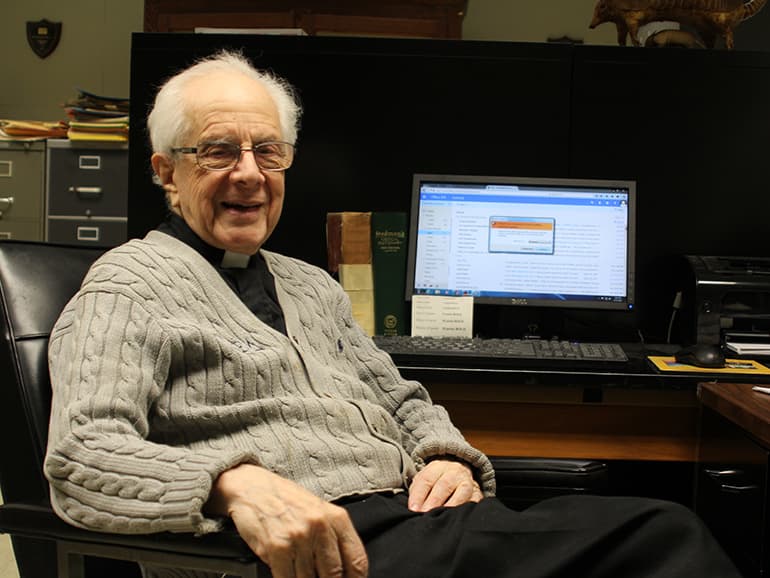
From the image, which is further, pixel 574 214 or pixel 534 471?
pixel 574 214

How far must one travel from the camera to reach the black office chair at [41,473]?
3.10 feet

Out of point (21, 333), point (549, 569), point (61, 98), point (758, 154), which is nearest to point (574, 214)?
point (758, 154)

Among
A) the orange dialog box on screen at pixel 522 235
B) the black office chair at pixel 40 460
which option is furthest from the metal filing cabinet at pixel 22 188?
the black office chair at pixel 40 460

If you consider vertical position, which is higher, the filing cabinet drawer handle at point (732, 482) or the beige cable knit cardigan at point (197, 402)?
the beige cable knit cardigan at point (197, 402)

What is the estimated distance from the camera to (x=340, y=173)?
88.3 inches

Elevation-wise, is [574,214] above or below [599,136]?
Result: below

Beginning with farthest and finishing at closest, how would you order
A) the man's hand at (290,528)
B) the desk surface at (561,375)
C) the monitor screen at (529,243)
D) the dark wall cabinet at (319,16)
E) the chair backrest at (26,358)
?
the dark wall cabinet at (319,16) → the monitor screen at (529,243) → the desk surface at (561,375) → the chair backrest at (26,358) → the man's hand at (290,528)

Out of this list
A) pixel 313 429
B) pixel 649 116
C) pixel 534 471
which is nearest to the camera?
pixel 313 429

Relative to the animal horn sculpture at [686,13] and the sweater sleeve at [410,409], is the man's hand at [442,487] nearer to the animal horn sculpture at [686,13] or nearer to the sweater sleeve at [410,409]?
the sweater sleeve at [410,409]

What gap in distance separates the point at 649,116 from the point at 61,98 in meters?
4.10

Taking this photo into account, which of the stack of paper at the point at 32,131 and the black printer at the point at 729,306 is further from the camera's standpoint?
the stack of paper at the point at 32,131

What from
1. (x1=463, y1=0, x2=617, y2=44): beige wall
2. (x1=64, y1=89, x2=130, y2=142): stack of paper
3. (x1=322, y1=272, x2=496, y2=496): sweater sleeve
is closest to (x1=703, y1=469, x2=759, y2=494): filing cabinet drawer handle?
(x1=322, y1=272, x2=496, y2=496): sweater sleeve

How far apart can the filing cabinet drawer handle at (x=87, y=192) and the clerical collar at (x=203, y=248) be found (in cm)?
246

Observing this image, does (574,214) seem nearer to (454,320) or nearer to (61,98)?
(454,320)
